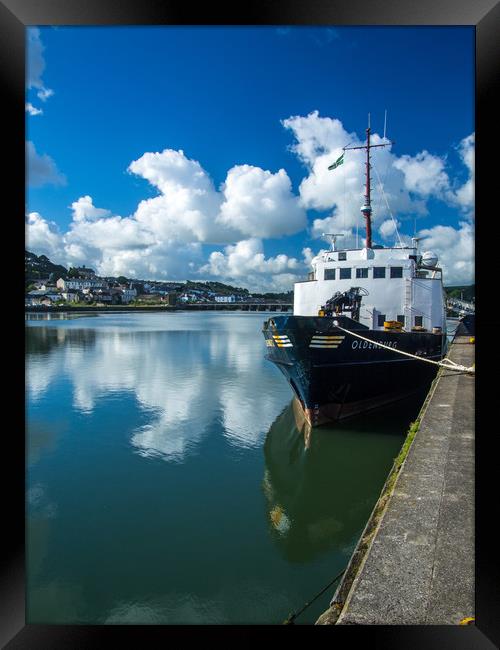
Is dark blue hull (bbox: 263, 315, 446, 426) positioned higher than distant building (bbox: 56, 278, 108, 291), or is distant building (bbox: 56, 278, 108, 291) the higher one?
distant building (bbox: 56, 278, 108, 291)

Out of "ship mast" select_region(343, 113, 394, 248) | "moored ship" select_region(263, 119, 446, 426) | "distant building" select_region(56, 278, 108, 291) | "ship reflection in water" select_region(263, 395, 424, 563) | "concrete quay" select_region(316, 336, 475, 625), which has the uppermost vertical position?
"distant building" select_region(56, 278, 108, 291)

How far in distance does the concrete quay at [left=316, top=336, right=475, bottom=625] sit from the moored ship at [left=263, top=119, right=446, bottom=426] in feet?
12.7

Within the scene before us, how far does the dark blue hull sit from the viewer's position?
812 centimetres

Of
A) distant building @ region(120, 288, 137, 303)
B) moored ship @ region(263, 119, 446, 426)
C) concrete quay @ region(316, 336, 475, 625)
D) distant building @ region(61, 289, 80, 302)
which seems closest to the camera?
concrete quay @ region(316, 336, 475, 625)

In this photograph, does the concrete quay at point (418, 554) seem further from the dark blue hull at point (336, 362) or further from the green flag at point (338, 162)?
the green flag at point (338, 162)

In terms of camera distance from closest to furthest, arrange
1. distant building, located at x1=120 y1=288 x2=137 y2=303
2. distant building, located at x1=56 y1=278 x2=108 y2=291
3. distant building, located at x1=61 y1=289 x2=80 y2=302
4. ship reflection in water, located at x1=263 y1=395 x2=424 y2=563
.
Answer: ship reflection in water, located at x1=263 y1=395 x2=424 y2=563 → distant building, located at x1=61 y1=289 x2=80 y2=302 → distant building, located at x1=56 y1=278 x2=108 y2=291 → distant building, located at x1=120 y1=288 x2=137 y2=303

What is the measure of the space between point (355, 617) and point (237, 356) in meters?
20.3

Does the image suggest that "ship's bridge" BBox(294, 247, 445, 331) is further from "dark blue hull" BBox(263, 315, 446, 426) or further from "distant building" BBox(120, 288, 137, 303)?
"distant building" BBox(120, 288, 137, 303)

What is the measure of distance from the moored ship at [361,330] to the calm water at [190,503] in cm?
84

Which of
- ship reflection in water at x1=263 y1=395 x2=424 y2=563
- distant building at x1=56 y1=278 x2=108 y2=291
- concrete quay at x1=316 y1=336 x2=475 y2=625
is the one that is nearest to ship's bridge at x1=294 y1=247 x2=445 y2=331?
ship reflection in water at x1=263 y1=395 x2=424 y2=563

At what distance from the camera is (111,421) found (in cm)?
1018
